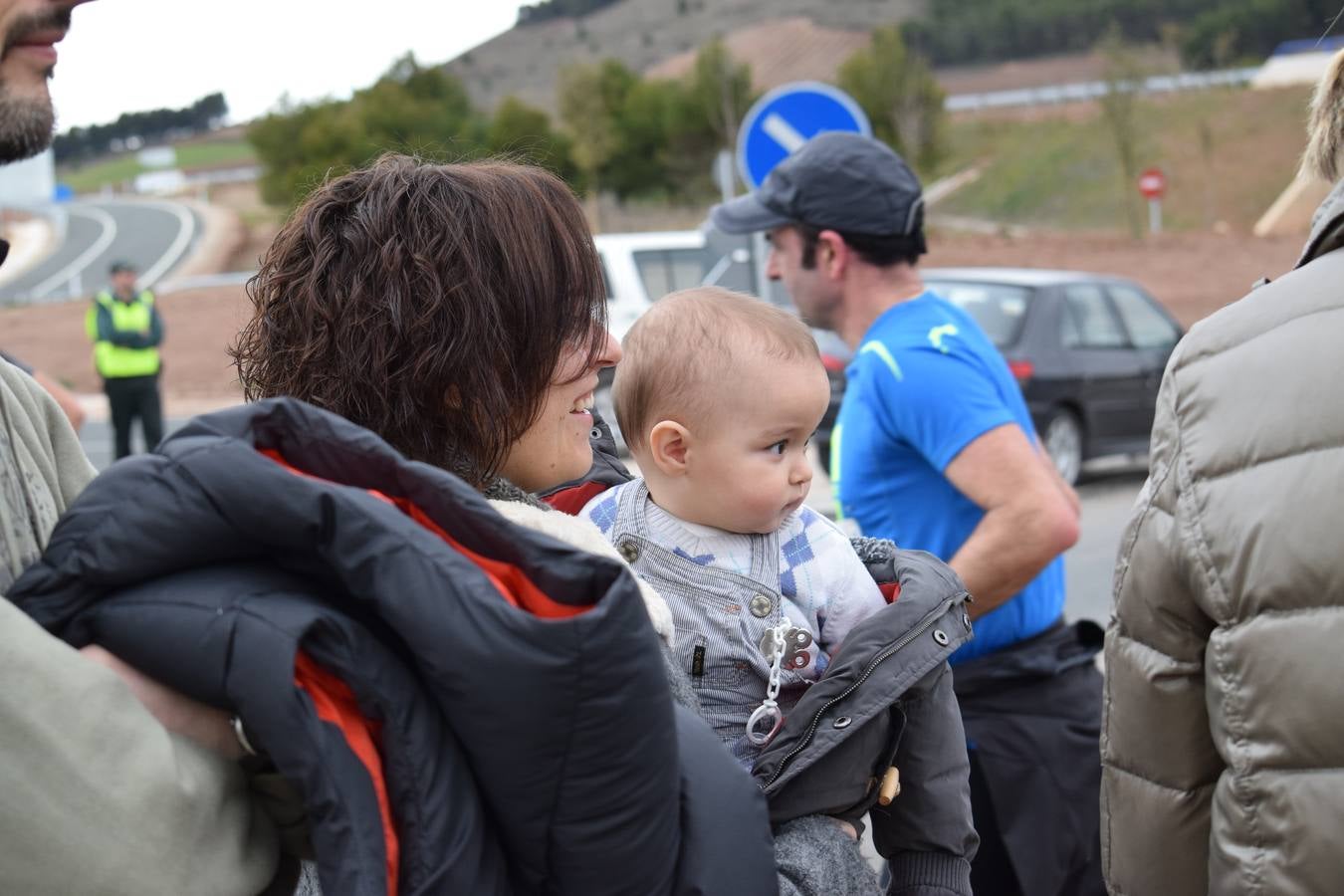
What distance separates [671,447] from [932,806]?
1.99ft

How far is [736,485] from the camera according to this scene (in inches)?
78.9

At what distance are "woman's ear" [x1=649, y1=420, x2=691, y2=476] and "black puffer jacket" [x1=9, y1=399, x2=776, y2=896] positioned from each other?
74 cm

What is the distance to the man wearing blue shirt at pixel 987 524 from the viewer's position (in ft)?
9.83

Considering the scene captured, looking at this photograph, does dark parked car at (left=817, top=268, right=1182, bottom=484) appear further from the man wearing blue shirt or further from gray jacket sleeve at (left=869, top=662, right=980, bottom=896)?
gray jacket sleeve at (left=869, top=662, right=980, bottom=896)

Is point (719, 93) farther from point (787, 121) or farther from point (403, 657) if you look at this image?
point (403, 657)

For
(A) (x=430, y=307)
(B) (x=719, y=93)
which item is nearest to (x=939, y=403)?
(A) (x=430, y=307)

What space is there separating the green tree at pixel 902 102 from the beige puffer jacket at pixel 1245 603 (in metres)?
46.3

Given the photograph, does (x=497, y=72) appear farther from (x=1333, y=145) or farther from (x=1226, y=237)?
(x=1333, y=145)

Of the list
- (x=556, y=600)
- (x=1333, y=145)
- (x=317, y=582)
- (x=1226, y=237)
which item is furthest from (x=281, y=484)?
(x=1226, y=237)

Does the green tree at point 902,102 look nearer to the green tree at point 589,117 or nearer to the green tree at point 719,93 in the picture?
the green tree at point 719,93

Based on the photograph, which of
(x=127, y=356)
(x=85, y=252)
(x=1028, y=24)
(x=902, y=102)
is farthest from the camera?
(x=1028, y=24)

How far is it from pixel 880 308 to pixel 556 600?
2.29 meters

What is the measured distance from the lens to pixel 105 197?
4090 inches

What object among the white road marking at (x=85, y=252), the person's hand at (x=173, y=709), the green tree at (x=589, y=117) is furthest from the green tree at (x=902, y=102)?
the person's hand at (x=173, y=709)
